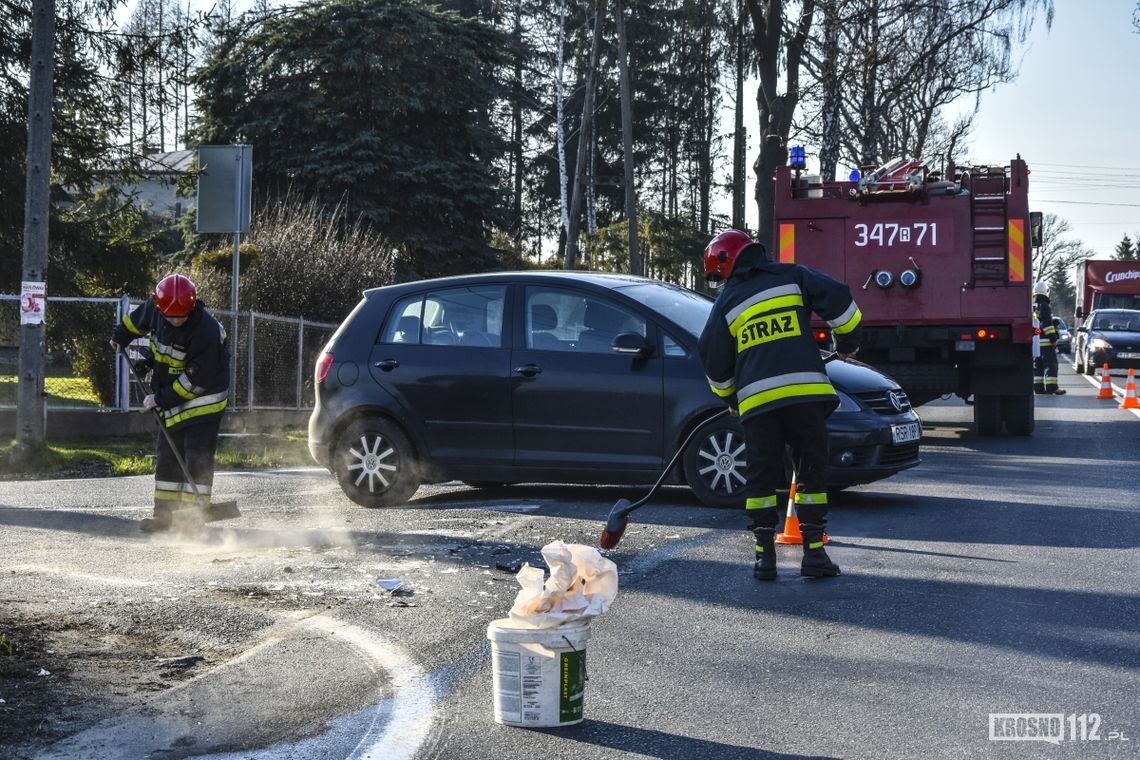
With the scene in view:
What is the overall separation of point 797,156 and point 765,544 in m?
9.75

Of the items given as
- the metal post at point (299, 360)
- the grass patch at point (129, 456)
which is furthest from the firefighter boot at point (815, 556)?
the metal post at point (299, 360)

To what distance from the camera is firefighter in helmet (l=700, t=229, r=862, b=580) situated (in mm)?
7438

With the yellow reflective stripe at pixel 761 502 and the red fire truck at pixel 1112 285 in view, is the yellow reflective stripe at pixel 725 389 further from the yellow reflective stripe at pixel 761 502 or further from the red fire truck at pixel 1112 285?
the red fire truck at pixel 1112 285

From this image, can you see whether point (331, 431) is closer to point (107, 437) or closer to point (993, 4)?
point (107, 437)

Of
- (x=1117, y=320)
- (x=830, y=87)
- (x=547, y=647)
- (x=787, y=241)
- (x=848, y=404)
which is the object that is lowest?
(x=547, y=647)

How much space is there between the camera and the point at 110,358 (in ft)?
64.5

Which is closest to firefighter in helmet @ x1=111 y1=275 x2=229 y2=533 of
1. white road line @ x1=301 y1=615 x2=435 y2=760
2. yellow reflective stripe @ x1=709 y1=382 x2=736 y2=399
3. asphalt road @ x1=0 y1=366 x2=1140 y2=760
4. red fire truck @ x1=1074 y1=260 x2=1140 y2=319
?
asphalt road @ x1=0 y1=366 x2=1140 y2=760

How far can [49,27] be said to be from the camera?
15141 mm

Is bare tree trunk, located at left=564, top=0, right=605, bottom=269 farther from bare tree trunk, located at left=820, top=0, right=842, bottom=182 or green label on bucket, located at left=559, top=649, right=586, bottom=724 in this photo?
green label on bucket, located at left=559, top=649, right=586, bottom=724

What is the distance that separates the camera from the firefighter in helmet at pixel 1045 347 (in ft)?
77.5

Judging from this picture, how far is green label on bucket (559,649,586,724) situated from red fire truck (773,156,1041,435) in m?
11.9

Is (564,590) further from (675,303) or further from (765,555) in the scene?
(675,303)

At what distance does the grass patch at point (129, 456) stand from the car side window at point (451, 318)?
4.48 meters

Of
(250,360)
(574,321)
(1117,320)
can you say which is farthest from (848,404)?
(1117,320)
